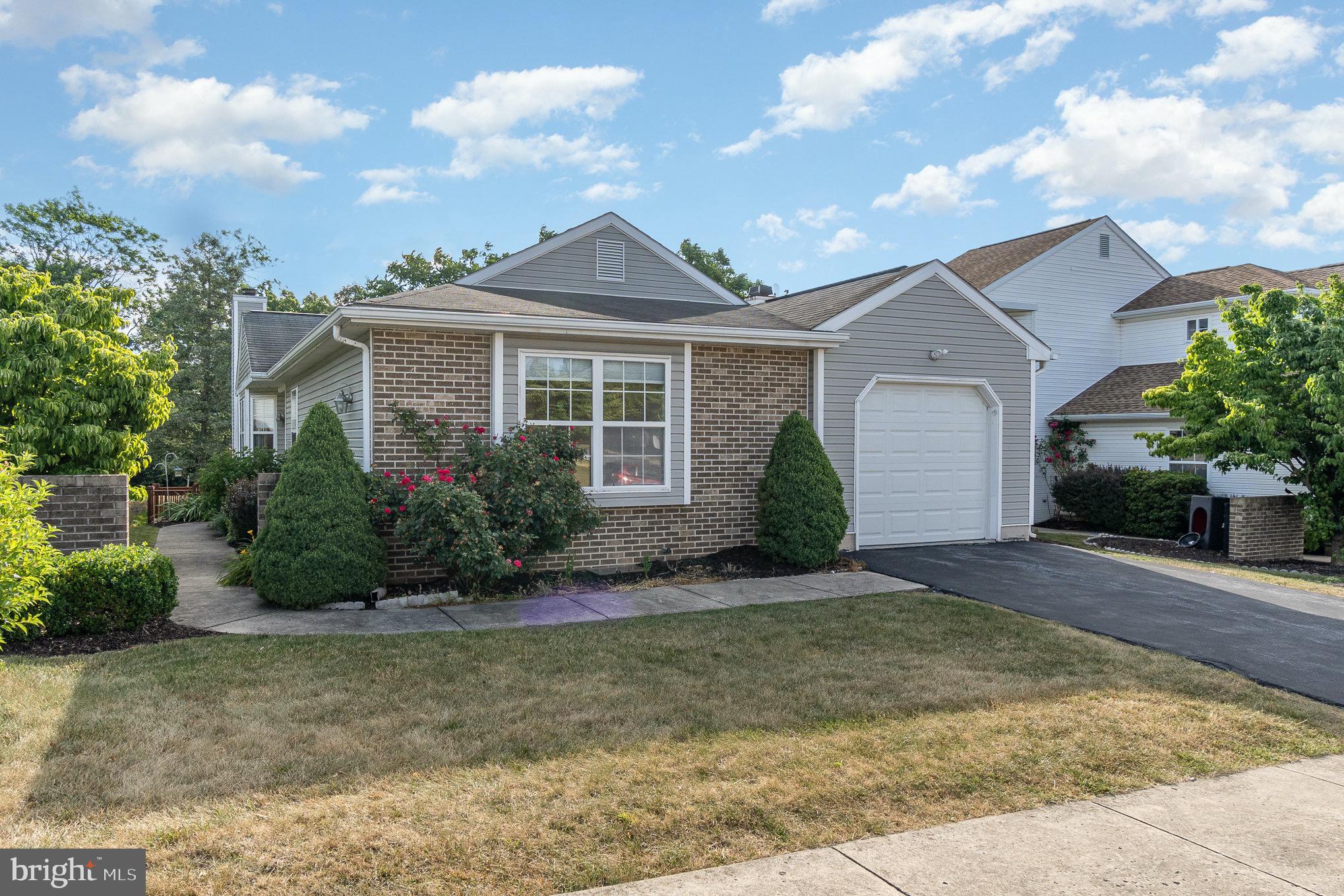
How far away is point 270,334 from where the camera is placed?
19.4m

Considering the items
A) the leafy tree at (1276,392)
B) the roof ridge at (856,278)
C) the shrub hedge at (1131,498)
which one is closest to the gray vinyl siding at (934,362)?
the roof ridge at (856,278)

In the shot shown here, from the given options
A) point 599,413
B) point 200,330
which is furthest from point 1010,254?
point 200,330

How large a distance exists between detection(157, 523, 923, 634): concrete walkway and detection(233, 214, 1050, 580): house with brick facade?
4.34 ft

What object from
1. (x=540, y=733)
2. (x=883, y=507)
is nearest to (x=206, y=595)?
(x=540, y=733)

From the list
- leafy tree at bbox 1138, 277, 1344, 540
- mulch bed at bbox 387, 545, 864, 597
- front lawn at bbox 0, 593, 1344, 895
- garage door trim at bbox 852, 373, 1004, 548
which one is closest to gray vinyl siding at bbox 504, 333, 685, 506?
mulch bed at bbox 387, 545, 864, 597

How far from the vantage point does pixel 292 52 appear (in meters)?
12.0

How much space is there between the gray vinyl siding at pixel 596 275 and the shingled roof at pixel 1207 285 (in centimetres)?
1324

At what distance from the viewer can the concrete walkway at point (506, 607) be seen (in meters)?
7.47

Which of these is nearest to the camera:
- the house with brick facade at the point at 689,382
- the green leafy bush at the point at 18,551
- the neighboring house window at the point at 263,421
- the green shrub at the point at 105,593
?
the green leafy bush at the point at 18,551

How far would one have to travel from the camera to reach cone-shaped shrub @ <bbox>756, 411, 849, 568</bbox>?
33.5ft

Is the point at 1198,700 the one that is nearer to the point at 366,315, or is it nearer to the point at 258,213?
the point at 366,315

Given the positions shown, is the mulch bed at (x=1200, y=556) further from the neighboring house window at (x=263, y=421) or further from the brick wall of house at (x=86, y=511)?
the neighboring house window at (x=263, y=421)

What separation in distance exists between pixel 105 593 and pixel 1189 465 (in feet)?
63.5

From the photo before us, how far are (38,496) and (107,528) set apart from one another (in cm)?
235
